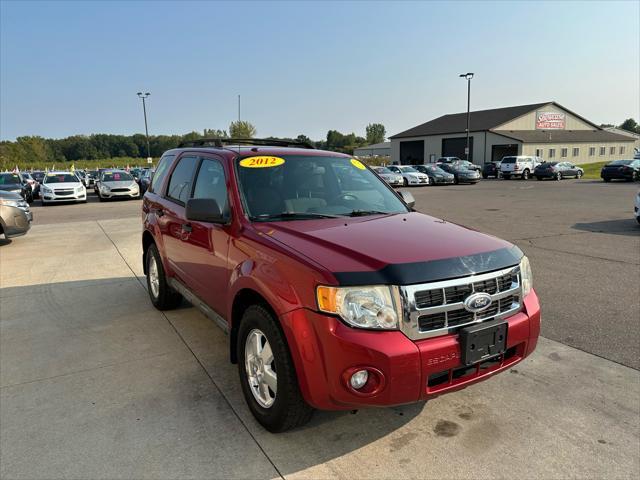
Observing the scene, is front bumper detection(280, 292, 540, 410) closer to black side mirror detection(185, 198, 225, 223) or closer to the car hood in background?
black side mirror detection(185, 198, 225, 223)

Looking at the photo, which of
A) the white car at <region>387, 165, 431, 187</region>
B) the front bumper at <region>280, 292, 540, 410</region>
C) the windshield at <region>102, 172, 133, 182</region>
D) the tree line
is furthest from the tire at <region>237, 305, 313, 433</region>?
the tree line

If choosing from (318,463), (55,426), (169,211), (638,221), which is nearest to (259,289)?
(318,463)

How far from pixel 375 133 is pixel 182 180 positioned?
173 metres

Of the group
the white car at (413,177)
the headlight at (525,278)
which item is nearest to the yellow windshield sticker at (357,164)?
the headlight at (525,278)

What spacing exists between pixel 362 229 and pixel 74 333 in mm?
3395

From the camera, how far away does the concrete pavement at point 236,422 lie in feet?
8.67

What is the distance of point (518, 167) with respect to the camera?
3919 cm

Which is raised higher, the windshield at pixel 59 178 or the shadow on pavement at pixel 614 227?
the windshield at pixel 59 178

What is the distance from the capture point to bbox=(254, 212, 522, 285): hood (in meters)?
2.46

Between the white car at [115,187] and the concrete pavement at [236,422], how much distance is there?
781 inches

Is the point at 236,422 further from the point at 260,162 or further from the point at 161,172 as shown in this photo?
the point at 161,172

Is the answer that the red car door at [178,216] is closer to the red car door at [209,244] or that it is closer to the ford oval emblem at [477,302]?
the red car door at [209,244]

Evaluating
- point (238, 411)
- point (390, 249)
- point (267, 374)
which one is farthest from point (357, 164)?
point (238, 411)

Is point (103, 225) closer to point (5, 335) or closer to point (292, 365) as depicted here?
point (5, 335)
